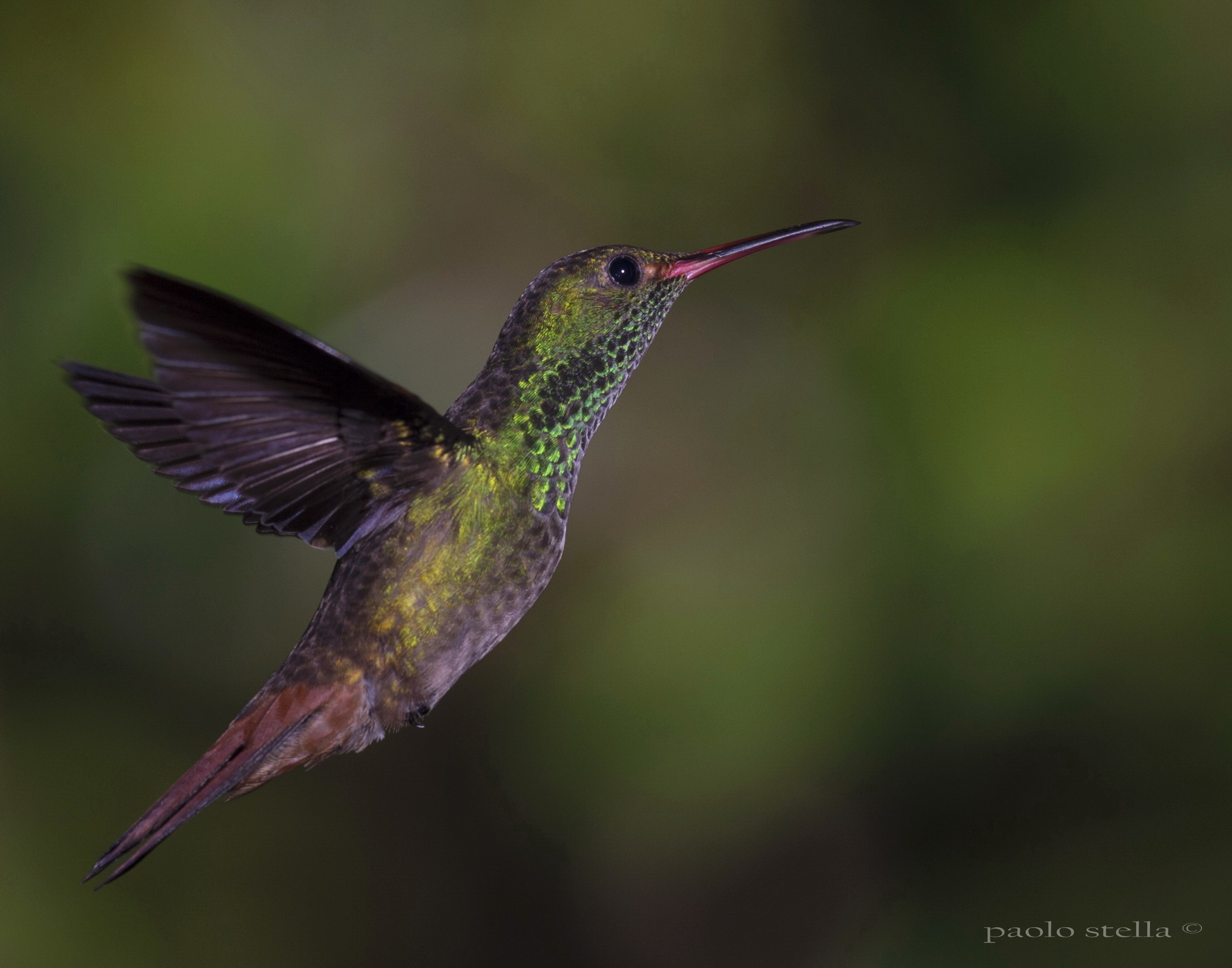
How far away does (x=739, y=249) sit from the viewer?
516mm

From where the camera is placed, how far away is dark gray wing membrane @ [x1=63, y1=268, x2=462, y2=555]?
437mm

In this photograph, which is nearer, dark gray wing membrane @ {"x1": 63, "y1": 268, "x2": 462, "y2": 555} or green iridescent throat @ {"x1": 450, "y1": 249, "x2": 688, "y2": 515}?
dark gray wing membrane @ {"x1": 63, "y1": 268, "x2": 462, "y2": 555}

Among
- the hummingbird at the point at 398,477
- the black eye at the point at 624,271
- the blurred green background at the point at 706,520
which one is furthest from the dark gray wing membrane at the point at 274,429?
the blurred green background at the point at 706,520

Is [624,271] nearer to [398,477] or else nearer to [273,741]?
[398,477]

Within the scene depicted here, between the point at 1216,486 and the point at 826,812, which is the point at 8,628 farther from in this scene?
the point at 1216,486

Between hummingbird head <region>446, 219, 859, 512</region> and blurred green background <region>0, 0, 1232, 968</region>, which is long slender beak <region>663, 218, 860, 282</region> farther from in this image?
blurred green background <region>0, 0, 1232, 968</region>

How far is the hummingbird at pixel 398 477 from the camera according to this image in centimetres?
50

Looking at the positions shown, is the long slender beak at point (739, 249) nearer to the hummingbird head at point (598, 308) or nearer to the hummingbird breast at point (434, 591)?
the hummingbird head at point (598, 308)

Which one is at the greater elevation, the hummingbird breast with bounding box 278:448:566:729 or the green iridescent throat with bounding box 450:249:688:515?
the green iridescent throat with bounding box 450:249:688:515

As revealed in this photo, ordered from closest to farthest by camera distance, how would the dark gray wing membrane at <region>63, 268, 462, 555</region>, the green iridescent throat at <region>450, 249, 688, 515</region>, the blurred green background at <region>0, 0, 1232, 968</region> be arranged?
1. the dark gray wing membrane at <region>63, 268, 462, 555</region>
2. the green iridescent throat at <region>450, 249, 688, 515</region>
3. the blurred green background at <region>0, 0, 1232, 968</region>

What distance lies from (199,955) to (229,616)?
2.23 ft

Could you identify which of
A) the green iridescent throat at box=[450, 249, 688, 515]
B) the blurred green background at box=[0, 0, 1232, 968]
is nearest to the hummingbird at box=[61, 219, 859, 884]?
the green iridescent throat at box=[450, 249, 688, 515]

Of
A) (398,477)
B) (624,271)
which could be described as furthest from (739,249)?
(398,477)

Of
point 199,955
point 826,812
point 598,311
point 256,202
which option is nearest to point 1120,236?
point 826,812
